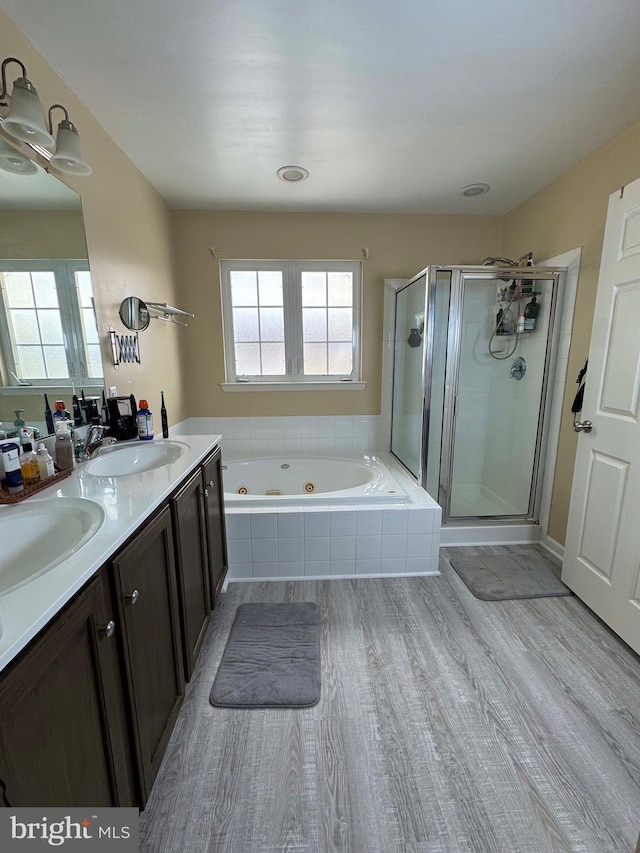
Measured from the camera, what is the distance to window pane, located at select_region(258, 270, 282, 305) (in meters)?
2.93

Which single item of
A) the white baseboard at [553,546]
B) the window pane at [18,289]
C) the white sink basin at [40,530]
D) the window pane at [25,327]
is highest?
→ the window pane at [18,289]

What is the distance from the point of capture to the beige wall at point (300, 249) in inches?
111

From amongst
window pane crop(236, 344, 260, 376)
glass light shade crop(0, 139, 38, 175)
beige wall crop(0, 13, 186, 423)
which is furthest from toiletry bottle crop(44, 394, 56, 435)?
window pane crop(236, 344, 260, 376)

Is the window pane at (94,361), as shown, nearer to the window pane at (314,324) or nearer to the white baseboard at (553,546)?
the window pane at (314,324)

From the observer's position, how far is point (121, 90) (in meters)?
→ 1.53

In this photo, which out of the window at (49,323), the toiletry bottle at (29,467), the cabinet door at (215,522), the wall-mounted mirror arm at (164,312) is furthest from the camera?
the wall-mounted mirror arm at (164,312)

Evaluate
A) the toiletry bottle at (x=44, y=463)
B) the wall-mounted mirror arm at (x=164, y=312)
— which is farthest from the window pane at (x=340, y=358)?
the toiletry bottle at (x=44, y=463)

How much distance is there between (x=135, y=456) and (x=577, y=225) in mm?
2849

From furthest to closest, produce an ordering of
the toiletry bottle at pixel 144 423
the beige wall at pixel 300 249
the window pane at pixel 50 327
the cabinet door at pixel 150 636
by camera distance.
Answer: the beige wall at pixel 300 249 < the toiletry bottle at pixel 144 423 < the window pane at pixel 50 327 < the cabinet door at pixel 150 636

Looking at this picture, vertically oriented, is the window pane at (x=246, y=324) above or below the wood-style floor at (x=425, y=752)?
above

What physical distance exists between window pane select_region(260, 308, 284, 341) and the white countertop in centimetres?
166

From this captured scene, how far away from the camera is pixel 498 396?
9.04 feet

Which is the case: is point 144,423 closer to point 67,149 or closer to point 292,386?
point 67,149

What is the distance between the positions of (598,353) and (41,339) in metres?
2.51
